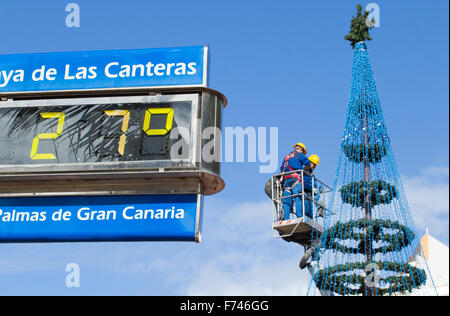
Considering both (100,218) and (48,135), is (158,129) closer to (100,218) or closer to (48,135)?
(100,218)

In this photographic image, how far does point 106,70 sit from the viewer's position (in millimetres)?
9109

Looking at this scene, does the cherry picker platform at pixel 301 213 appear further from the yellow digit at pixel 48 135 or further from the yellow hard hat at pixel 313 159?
the yellow digit at pixel 48 135

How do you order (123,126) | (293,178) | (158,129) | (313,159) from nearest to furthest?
(158,129) → (123,126) → (293,178) → (313,159)

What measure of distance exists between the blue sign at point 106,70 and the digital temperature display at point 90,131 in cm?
35

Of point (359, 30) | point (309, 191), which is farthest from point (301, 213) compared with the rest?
point (359, 30)

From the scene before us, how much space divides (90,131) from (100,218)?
1179 millimetres

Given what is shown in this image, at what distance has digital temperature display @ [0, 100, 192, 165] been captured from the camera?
8.35m

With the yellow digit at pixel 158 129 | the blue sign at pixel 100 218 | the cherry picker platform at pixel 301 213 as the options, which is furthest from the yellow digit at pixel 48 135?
the cherry picker platform at pixel 301 213

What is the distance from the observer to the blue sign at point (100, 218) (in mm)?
8094

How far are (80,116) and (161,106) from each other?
1.12 meters

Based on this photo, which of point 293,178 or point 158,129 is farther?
point 293,178

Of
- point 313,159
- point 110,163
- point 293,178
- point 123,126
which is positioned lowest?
point 110,163
